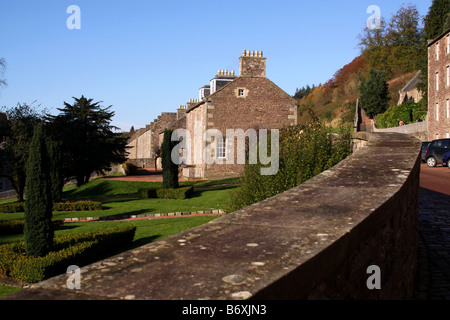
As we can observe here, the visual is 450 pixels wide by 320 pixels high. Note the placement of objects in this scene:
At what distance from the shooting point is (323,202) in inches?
133

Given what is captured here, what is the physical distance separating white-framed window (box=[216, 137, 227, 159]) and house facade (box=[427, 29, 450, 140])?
1952cm

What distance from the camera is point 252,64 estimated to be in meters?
34.4

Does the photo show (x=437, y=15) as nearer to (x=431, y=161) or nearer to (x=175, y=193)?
(x=431, y=161)

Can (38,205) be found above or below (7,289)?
above

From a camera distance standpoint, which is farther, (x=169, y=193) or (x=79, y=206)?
(x=169, y=193)

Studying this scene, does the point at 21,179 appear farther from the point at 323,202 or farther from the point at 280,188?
the point at 323,202

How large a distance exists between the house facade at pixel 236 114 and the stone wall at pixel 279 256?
3040 cm

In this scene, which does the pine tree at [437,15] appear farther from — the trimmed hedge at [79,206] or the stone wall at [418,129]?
the trimmed hedge at [79,206]

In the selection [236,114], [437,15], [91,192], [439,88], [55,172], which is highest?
[437,15]

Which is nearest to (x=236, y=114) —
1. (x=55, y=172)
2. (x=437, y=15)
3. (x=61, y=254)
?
(x=55, y=172)

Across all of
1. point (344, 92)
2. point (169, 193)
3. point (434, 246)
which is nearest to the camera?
point (434, 246)

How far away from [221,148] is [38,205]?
2508 cm

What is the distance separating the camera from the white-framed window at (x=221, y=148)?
114ft
